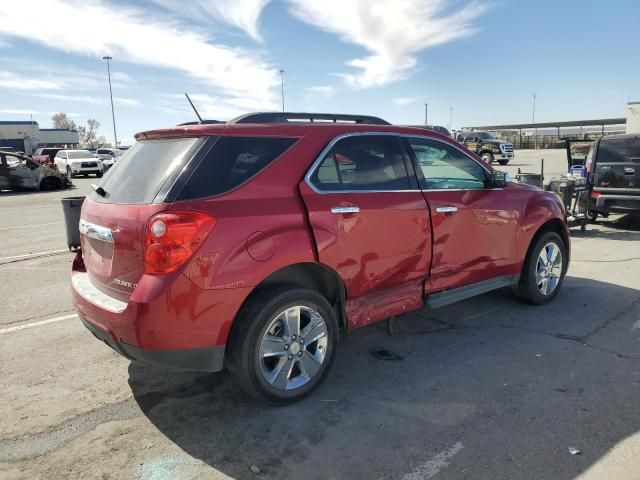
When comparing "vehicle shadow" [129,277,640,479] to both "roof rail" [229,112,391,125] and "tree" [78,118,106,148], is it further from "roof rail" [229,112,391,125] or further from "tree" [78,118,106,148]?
"tree" [78,118,106,148]

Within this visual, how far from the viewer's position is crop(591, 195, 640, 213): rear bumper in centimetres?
897

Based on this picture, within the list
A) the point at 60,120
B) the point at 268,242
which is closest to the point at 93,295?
the point at 268,242

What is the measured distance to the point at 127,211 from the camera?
3061mm

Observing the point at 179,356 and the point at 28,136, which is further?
the point at 28,136

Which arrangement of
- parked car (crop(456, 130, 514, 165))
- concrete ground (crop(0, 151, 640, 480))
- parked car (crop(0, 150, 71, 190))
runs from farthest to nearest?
parked car (crop(456, 130, 514, 165)) < parked car (crop(0, 150, 71, 190)) < concrete ground (crop(0, 151, 640, 480))

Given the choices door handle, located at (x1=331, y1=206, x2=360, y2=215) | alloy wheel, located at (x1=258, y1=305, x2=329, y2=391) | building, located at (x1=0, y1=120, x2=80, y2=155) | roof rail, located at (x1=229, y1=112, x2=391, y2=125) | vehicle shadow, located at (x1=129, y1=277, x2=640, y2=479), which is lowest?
vehicle shadow, located at (x1=129, y1=277, x2=640, y2=479)

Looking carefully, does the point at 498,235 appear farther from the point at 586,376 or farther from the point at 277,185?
Result: the point at 277,185

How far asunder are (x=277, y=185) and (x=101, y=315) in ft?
4.45

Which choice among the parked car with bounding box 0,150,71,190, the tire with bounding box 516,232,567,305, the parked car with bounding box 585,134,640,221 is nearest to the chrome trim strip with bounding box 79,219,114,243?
the tire with bounding box 516,232,567,305

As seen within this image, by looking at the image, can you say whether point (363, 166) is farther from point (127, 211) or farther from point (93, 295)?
point (93, 295)

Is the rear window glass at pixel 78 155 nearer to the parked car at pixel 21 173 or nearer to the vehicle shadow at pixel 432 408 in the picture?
the parked car at pixel 21 173

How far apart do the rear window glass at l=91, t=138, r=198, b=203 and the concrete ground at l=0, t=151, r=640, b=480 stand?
1.40 m

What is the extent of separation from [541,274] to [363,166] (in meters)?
2.60

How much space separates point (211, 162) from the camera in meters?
3.06
